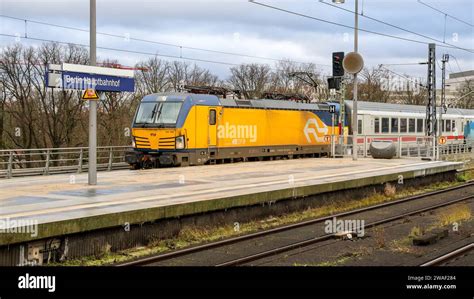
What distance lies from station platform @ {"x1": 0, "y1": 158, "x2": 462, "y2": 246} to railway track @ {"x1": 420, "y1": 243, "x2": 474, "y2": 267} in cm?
526

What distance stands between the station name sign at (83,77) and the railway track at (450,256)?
955cm

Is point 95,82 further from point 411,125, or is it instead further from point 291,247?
point 411,125

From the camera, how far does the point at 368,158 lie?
30766mm

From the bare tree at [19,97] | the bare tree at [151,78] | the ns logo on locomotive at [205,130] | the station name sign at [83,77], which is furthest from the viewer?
the bare tree at [151,78]

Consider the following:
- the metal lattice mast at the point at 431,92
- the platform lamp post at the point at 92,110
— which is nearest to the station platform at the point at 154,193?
the platform lamp post at the point at 92,110

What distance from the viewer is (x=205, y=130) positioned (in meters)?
24.5

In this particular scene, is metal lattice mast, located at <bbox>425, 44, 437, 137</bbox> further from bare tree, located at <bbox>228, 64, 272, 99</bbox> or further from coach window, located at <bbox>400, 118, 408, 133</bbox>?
bare tree, located at <bbox>228, 64, 272, 99</bbox>

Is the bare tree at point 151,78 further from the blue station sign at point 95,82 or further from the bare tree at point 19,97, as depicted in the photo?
the blue station sign at point 95,82

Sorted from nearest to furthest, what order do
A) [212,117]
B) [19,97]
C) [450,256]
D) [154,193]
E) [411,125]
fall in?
[450,256], [154,193], [212,117], [411,125], [19,97]

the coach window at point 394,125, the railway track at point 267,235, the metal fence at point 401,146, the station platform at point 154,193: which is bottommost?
the railway track at point 267,235

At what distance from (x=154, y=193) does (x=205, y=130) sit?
10.6m

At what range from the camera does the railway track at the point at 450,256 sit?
938cm

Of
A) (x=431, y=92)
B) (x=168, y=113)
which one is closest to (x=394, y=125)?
(x=431, y=92)
